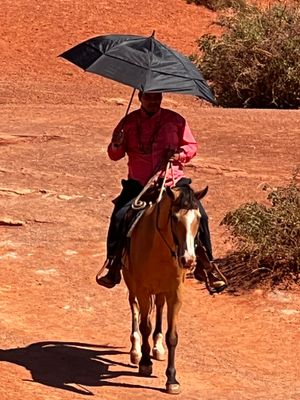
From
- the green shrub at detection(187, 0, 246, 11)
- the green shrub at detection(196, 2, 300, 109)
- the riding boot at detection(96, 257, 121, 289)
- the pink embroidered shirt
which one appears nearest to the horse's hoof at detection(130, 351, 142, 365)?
the riding boot at detection(96, 257, 121, 289)

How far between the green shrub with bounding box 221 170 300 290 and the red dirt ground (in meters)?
0.38

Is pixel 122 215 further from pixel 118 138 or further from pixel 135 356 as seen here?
pixel 135 356

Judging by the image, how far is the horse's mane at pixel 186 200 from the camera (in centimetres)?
817

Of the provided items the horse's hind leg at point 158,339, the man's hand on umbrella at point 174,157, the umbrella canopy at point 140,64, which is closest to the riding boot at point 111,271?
the horse's hind leg at point 158,339

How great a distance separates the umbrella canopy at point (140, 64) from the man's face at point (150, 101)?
0.20 metres

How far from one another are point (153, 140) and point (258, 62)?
42.6 ft

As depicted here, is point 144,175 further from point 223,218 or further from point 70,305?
point 223,218

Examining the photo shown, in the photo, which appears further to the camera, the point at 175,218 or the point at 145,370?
the point at 145,370

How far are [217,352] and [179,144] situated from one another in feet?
7.30

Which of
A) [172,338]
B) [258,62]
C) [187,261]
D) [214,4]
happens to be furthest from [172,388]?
[214,4]

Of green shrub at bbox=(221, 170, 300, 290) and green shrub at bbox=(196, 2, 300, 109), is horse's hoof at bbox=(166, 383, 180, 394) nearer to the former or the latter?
green shrub at bbox=(221, 170, 300, 290)

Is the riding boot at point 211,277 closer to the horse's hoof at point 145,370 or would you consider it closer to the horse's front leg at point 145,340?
the horse's front leg at point 145,340

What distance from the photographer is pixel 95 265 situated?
12961mm

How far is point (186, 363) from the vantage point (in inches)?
394
